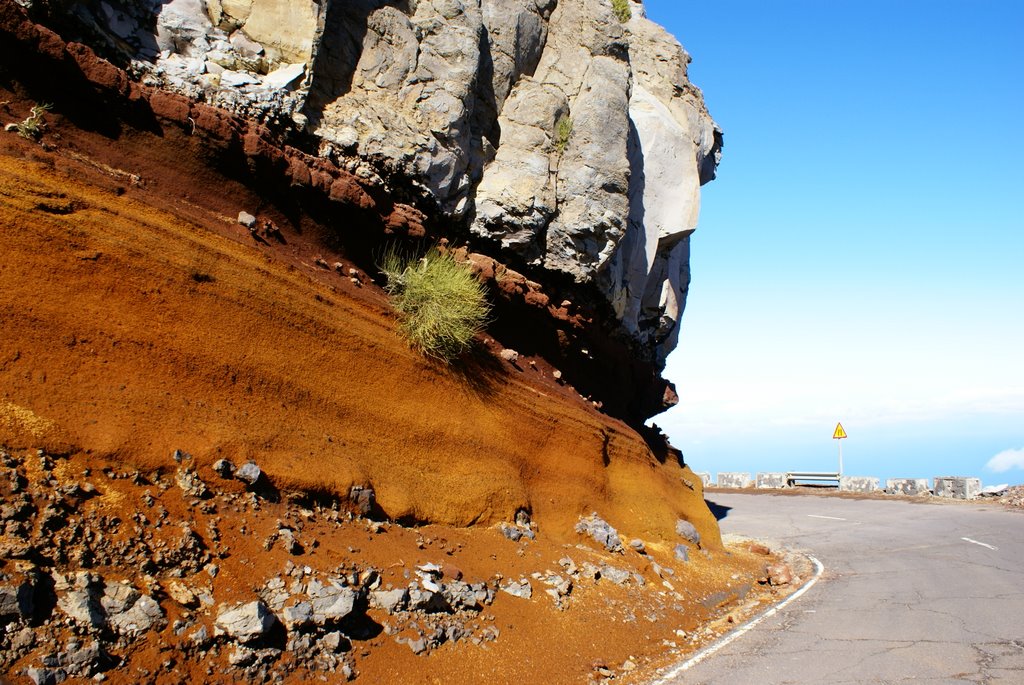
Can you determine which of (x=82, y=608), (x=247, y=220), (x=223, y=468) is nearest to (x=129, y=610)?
(x=82, y=608)

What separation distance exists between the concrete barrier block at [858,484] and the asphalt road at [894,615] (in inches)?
443

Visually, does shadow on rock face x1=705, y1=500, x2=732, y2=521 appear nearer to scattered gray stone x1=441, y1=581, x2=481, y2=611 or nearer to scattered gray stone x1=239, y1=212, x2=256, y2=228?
scattered gray stone x1=441, y1=581, x2=481, y2=611

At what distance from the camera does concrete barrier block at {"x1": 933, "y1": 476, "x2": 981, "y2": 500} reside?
2739cm

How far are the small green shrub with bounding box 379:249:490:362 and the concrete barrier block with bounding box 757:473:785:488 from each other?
2819 centimetres

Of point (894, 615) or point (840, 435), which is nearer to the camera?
point (894, 615)

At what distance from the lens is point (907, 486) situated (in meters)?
29.3

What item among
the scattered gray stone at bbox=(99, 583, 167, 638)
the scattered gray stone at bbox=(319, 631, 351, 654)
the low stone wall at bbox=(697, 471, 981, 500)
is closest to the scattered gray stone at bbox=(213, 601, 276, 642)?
the scattered gray stone at bbox=(99, 583, 167, 638)

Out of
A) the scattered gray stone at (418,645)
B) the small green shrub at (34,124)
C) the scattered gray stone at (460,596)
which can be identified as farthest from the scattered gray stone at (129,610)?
the small green shrub at (34,124)

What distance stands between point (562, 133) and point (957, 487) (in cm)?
2594

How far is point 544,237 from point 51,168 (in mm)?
7219

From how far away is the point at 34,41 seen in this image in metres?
6.48

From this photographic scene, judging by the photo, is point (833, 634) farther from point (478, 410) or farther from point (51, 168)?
point (51, 168)

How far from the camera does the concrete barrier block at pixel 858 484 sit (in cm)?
2994

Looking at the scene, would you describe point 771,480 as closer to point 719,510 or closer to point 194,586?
point 719,510
